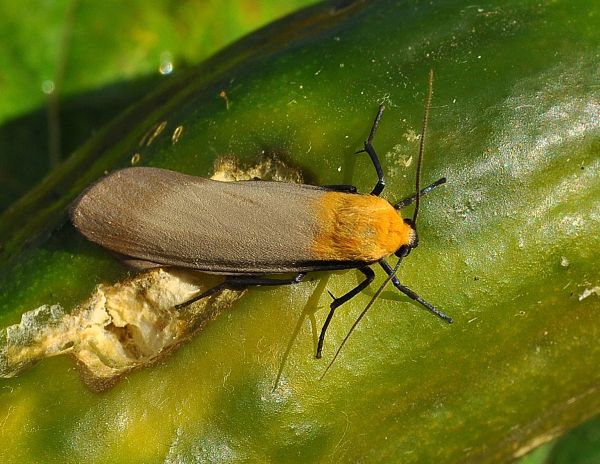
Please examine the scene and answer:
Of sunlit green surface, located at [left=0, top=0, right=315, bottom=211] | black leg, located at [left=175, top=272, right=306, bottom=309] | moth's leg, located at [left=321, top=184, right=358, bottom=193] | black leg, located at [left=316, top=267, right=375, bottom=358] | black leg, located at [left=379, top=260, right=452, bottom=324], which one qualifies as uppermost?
sunlit green surface, located at [left=0, top=0, right=315, bottom=211]

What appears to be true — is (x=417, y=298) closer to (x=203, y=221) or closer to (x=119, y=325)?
(x=203, y=221)

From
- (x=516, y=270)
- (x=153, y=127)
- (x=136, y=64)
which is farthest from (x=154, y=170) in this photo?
(x=136, y=64)

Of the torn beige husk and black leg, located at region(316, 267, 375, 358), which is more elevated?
the torn beige husk

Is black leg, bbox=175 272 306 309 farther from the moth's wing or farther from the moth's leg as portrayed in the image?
the moth's leg

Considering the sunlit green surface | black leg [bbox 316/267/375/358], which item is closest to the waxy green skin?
black leg [bbox 316/267/375/358]

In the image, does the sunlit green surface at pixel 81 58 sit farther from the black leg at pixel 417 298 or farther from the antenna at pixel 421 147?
the black leg at pixel 417 298

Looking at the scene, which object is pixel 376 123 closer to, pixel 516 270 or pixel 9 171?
pixel 516 270

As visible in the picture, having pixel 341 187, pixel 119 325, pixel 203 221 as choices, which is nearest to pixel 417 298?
pixel 341 187
